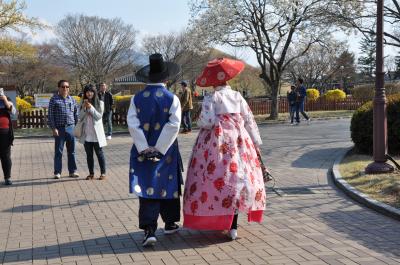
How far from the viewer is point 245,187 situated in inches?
204

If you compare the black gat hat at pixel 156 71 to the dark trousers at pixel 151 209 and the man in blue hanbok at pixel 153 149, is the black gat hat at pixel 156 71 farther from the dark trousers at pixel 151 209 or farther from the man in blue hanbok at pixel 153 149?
the dark trousers at pixel 151 209

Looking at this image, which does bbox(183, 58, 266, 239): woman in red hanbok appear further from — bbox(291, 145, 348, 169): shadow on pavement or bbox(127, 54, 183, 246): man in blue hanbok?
bbox(291, 145, 348, 169): shadow on pavement

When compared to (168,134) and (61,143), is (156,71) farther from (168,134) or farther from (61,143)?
(61,143)

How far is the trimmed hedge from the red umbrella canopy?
605 centimetres

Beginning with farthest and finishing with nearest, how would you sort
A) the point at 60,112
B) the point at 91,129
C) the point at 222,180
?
the point at 60,112, the point at 91,129, the point at 222,180

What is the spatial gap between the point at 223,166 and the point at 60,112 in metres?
5.03

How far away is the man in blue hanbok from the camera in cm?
504

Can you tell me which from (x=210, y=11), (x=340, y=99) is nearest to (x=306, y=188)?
(x=210, y=11)

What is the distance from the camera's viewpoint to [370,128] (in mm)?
10641

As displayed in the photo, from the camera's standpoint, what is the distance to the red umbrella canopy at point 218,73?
5.44 m

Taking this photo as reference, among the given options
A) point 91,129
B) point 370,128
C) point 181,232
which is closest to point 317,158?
point 370,128

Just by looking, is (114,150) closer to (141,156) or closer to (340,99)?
(141,156)

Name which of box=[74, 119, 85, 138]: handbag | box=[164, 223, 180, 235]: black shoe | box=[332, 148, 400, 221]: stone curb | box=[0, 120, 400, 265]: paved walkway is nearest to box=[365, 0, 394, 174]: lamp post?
box=[332, 148, 400, 221]: stone curb

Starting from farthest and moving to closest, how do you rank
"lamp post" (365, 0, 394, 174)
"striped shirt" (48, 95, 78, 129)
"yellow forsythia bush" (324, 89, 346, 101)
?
"yellow forsythia bush" (324, 89, 346, 101)
"striped shirt" (48, 95, 78, 129)
"lamp post" (365, 0, 394, 174)
